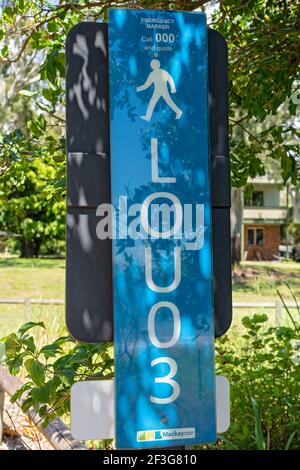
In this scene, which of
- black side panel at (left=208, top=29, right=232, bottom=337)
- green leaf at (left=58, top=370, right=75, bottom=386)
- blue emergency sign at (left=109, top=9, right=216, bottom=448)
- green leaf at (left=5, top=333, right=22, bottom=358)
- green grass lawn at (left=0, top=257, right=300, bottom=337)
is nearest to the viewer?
blue emergency sign at (left=109, top=9, right=216, bottom=448)

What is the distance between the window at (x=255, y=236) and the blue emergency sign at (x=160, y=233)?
40491mm

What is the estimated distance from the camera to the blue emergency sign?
193cm

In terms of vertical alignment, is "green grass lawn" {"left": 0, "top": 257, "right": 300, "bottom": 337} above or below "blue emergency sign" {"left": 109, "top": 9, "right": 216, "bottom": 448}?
below

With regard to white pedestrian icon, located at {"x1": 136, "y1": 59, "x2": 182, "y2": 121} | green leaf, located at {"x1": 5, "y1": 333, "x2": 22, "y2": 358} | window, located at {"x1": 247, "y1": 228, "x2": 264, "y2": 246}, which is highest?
white pedestrian icon, located at {"x1": 136, "y1": 59, "x2": 182, "y2": 121}

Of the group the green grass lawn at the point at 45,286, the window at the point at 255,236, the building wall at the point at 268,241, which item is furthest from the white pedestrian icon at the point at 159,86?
the window at the point at 255,236

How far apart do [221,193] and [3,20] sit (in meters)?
2.78

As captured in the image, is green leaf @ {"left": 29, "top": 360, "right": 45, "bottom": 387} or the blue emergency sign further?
green leaf @ {"left": 29, "top": 360, "right": 45, "bottom": 387}

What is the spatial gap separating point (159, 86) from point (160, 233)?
19.6 inches

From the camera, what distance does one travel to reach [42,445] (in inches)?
174

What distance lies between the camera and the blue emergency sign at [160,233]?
76.1 inches

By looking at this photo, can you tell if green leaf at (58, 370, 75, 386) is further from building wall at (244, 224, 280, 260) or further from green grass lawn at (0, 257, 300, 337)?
building wall at (244, 224, 280, 260)

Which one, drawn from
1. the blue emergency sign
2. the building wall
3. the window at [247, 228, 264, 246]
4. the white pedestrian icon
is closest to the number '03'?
the blue emergency sign

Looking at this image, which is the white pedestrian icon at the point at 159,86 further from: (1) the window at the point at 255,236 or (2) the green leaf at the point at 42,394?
(1) the window at the point at 255,236
